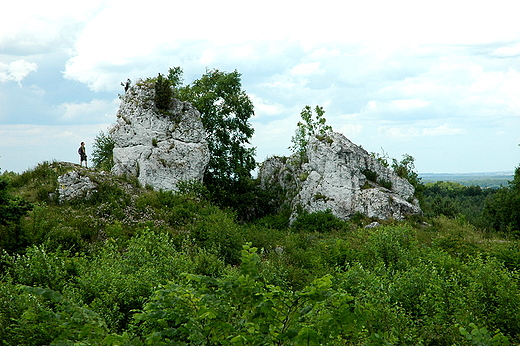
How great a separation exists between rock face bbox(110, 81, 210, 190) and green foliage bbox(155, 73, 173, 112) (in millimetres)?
328

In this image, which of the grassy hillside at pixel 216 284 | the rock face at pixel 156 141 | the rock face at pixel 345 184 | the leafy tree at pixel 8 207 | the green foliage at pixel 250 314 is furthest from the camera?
the rock face at pixel 345 184

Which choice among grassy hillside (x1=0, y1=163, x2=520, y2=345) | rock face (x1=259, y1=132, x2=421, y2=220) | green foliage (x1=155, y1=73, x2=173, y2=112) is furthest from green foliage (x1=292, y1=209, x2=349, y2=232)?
green foliage (x1=155, y1=73, x2=173, y2=112)

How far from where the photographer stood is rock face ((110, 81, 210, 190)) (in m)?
26.8

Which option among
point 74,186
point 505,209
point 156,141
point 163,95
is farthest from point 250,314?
point 505,209

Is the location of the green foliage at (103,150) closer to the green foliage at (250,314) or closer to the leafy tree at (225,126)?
the leafy tree at (225,126)

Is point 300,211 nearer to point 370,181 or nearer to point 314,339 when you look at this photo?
point 370,181

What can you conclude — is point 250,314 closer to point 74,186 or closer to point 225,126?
point 74,186

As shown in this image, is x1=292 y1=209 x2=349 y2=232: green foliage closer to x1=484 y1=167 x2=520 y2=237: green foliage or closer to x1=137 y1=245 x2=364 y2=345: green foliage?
x1=484 y1=167 x2=520 y2=237: green foliage

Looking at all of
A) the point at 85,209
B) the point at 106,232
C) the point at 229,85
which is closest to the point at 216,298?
the point at 106,232

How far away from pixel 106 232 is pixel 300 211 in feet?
48.1

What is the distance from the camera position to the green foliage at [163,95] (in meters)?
28.9

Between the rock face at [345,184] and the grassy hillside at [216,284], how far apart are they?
3708 mm

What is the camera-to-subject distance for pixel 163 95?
94.7 feet

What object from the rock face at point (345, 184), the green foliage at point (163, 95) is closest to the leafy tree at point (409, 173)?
the rock face at point (345, 184)
